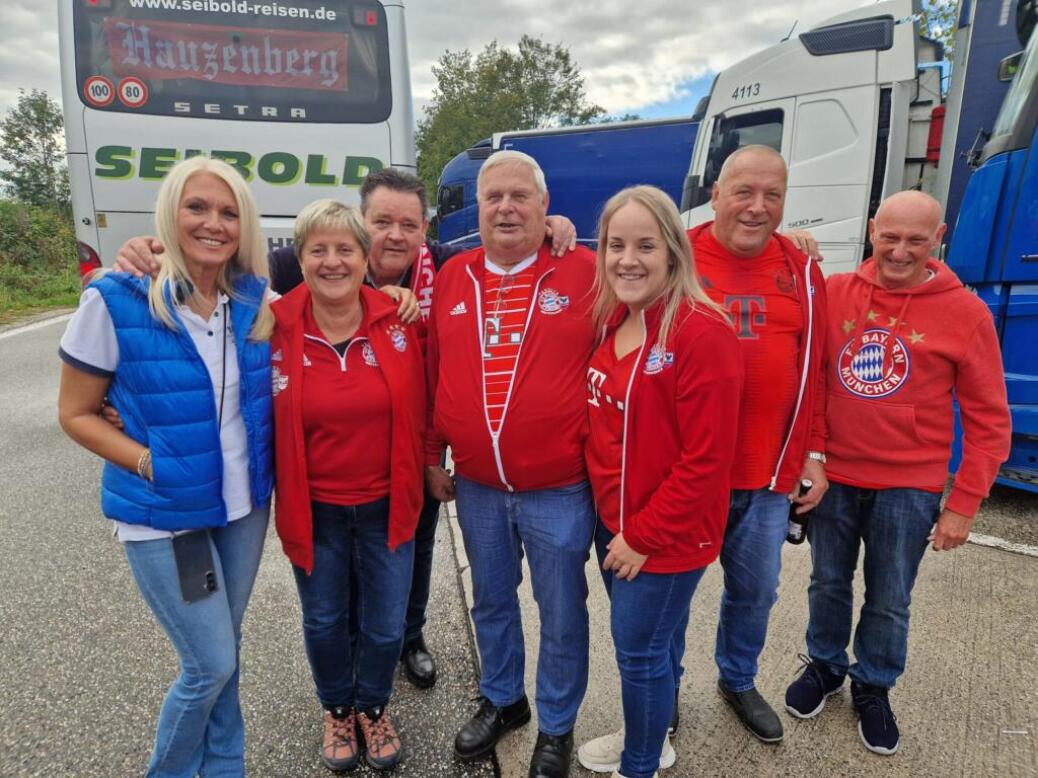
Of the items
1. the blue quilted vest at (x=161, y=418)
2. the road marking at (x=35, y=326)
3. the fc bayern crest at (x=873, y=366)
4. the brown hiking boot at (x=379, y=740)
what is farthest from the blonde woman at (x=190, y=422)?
the road marking at (x=35, y=326)

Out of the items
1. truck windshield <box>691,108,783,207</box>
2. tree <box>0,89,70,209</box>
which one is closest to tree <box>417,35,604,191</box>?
tree <box>0,89,70,209</box>

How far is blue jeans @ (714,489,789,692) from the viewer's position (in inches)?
79.7

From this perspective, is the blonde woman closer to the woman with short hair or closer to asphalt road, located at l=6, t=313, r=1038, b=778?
the woman with short hair

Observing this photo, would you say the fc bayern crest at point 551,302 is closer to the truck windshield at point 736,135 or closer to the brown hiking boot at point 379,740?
the brown hiking boot at point 379,740

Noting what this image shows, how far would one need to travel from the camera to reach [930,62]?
671 cm

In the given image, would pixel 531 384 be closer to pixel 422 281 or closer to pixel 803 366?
pixel 422 281

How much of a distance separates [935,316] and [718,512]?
103 cm

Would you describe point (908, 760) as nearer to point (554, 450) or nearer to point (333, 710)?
point (554, 450)

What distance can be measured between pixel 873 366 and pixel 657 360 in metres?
0.95

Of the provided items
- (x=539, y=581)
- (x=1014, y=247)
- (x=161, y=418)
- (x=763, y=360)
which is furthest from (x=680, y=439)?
(x=1014, y=247)

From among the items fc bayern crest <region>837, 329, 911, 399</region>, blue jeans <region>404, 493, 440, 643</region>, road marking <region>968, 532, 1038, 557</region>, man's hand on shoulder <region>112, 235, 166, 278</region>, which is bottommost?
road marking <region>968, 532, 1038, 557</region>

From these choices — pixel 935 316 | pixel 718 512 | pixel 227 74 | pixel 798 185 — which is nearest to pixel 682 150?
pixel 798 185

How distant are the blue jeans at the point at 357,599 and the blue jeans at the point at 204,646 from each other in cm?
20

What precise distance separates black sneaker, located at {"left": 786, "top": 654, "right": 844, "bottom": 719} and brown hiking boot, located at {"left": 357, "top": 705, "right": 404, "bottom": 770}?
144cm
